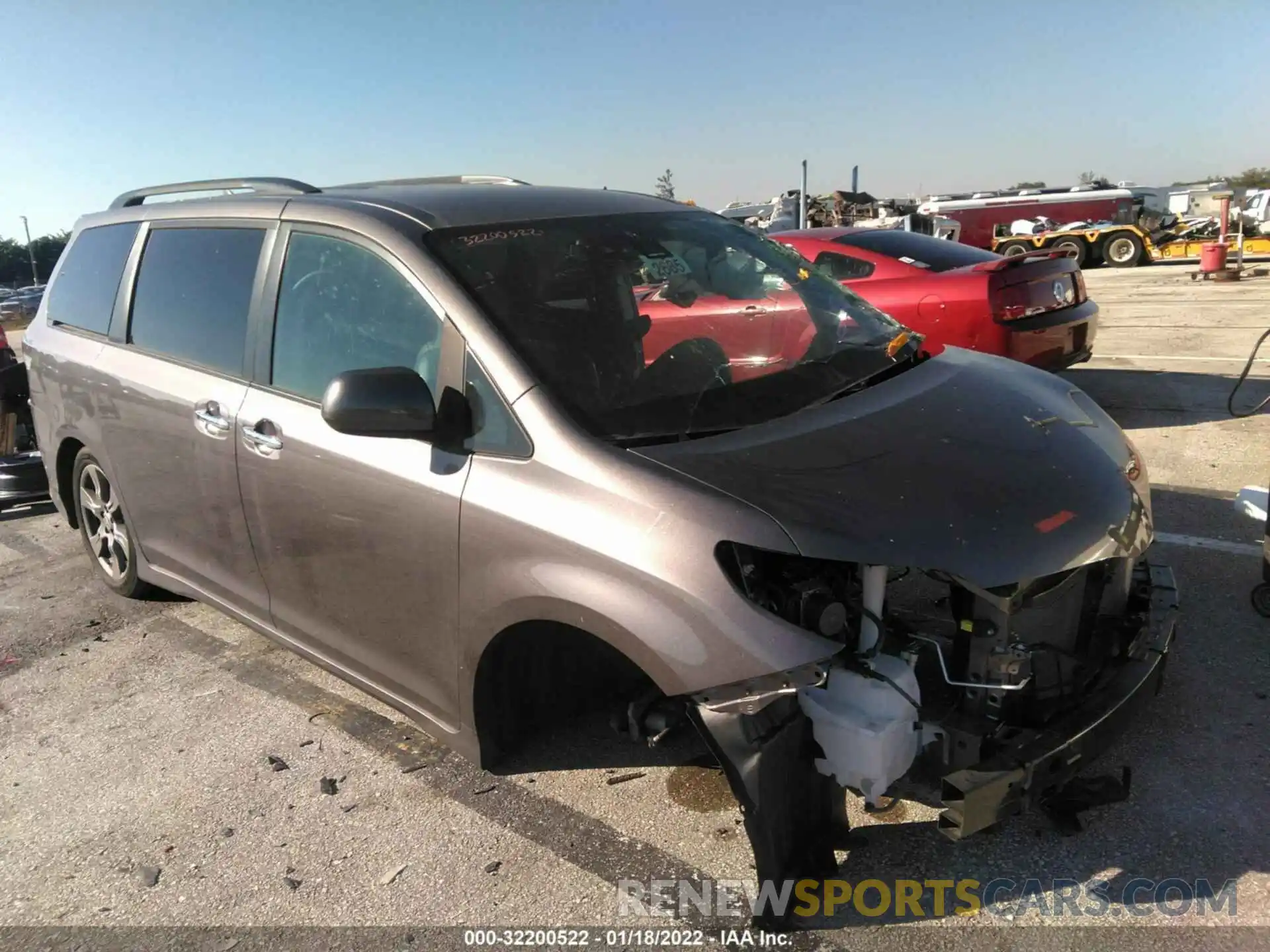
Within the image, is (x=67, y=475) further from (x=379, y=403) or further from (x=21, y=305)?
(x=21, y=305)

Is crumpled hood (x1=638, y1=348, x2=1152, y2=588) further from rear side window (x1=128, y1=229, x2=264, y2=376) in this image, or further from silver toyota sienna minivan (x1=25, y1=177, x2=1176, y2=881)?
rear side window (x1=128, y1=229, x2=264, y2=376)

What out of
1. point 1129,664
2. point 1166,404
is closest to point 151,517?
point 1129,664

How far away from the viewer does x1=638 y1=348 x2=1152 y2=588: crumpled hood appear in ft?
7.12

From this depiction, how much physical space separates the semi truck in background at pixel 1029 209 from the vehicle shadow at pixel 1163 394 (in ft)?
76.7

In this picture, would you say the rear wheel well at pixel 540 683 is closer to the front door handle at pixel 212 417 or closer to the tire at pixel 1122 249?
the front door handle at pixel 212 417

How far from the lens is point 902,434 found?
2.57m

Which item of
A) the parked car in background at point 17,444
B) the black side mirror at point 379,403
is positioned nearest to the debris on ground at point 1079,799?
the black side mirror at point 379,403

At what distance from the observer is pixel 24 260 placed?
75938 millimetres

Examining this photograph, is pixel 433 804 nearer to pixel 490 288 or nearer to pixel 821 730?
pixel 821 730

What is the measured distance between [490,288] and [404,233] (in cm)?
36

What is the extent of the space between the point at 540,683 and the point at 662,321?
1.23m

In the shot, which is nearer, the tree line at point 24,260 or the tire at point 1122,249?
the tire at point 1122,249

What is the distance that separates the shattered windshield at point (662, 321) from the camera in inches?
103

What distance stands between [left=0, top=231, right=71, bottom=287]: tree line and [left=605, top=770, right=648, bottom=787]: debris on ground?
82.5m
